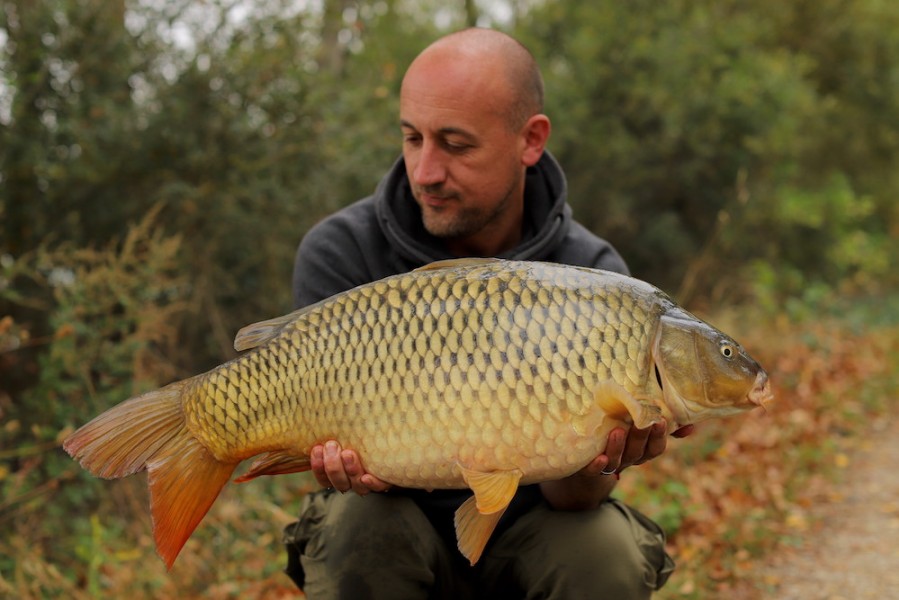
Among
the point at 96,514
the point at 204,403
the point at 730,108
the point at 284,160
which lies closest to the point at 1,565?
the point at 96,514

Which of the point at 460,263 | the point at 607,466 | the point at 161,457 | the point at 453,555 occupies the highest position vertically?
the point at 460,263

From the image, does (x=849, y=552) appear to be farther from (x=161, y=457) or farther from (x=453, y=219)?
(x=161, y=457)

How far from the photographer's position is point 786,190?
7191mm

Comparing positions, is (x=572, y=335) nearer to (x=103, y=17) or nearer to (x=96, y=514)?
(x=96, y=514)

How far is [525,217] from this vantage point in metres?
2.20

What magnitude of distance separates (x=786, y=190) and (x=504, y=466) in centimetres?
628

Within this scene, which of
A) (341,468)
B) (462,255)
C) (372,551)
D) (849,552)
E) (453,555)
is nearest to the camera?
(341,468)

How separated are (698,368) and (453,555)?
0.68 m

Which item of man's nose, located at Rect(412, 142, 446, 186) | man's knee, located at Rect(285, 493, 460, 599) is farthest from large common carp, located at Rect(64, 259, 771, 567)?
man's nose, located at Rect(412, 142, 446, 186)

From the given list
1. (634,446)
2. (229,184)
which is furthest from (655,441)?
(229,184)

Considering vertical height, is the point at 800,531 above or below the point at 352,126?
below

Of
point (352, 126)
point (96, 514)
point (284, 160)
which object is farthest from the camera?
point (352, 126)

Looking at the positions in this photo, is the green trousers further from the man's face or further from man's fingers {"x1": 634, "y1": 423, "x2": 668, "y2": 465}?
the man's face

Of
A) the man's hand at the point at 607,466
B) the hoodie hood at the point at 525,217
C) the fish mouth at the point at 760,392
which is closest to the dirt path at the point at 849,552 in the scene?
the man's hand at the point at 607,466
